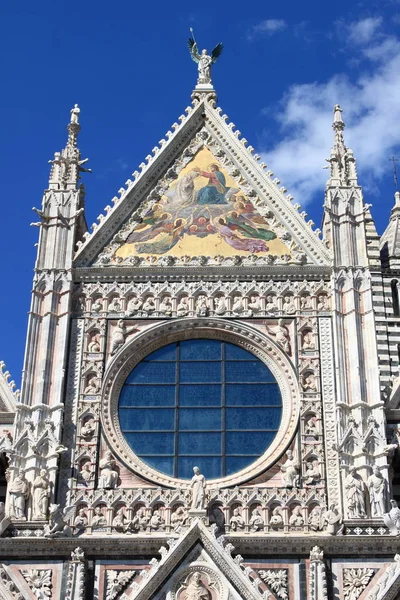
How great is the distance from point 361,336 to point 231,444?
282 cm

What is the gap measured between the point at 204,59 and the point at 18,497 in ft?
33.3

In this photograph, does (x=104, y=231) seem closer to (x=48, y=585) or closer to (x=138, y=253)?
(x=138, y=253)

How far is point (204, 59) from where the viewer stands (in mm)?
24094

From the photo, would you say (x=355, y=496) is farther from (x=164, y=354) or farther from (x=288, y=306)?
(x=164, y=354)

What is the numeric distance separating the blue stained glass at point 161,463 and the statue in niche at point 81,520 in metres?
1.37

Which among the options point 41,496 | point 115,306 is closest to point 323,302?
point 115,306

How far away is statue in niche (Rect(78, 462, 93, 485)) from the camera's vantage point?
18609mm

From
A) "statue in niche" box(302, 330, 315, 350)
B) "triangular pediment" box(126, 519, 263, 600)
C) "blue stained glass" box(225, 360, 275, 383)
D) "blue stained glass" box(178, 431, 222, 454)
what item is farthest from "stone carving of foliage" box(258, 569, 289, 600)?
"statue in niche" box(302, 330, 315, 350)

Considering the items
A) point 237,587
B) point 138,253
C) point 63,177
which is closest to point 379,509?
point 237,587

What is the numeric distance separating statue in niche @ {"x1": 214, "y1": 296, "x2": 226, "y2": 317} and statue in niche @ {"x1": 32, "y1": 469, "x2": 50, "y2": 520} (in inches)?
163

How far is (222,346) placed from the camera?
20.2m

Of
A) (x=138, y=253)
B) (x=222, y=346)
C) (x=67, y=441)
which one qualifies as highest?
(x=138, y=253)

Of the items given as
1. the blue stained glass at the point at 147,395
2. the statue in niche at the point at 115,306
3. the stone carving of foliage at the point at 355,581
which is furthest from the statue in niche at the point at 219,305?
the stone carving of foliage at the point at 355,581

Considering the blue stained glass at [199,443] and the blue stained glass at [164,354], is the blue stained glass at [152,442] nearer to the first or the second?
the blue stained glass at [199,443]
